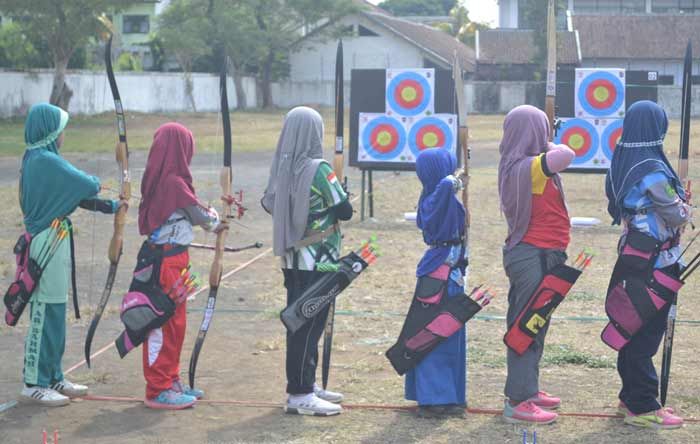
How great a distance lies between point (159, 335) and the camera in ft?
17.6

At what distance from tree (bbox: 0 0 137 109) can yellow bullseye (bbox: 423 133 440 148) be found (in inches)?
823

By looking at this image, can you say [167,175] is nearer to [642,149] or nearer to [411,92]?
[642,149]

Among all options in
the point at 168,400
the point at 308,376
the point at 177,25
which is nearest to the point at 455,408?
the point at 308,376

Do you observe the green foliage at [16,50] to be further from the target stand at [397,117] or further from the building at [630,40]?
the target stand at [397,117]

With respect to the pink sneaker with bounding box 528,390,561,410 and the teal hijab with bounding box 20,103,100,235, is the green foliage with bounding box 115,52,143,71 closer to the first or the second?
the teal hijab with bounding box 20,103,100,235

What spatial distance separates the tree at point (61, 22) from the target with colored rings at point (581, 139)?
71.1ft

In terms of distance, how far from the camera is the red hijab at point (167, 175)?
5.25m

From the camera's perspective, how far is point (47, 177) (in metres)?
5.41

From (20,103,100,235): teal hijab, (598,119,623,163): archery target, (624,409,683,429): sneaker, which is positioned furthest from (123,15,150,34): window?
(624,409,683,429): sneaker

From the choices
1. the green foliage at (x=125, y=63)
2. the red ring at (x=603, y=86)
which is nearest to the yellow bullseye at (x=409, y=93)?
the red ring at (x=603, y=86)

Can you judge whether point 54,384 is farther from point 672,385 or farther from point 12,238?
point 12,238

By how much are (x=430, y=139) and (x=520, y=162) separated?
8.22m

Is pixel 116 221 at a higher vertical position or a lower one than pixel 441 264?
higher

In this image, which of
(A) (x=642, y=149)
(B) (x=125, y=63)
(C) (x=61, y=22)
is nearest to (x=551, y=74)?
(A) (x=642, y=149)
